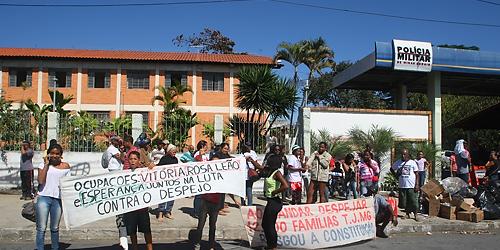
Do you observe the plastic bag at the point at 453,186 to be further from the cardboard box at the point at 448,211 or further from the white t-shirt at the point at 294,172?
the white t-shirt at the point at 294,172

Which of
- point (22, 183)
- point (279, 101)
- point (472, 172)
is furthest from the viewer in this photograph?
point (279, 101)

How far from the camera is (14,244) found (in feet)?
26.1

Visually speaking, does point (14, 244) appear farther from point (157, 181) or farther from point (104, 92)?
point (104, 92)

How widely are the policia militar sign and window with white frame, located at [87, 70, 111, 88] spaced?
19.9m

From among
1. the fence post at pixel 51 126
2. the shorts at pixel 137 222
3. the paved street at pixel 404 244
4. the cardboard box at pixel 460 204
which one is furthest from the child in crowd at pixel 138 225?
the fence post at pixel 51 126

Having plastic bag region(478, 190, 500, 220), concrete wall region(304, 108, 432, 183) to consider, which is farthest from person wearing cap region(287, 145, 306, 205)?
plastic bag region(478, 190, 500, 220)

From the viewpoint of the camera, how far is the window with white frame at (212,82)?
3066cm

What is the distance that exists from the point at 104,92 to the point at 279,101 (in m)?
17.2

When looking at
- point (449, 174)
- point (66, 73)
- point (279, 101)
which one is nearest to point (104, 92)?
point (66, 73)

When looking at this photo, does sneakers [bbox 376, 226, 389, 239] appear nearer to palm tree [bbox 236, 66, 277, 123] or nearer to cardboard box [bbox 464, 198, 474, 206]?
cardboard box [bbox 464, 198, 474, 206]

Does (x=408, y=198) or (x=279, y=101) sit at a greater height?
(x=279, y=101)

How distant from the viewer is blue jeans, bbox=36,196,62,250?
636cm

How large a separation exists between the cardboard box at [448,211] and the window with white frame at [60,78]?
2551 cm

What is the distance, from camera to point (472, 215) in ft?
34.2
